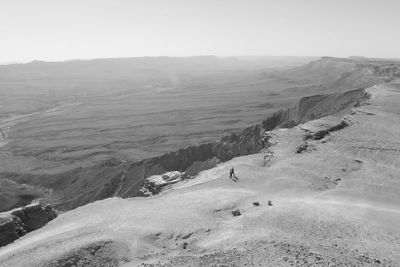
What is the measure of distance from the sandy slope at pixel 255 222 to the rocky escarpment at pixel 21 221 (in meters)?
1.36

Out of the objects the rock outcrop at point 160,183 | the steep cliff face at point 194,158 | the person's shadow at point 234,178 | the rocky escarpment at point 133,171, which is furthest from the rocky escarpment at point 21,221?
the person's shadow at point 234,178

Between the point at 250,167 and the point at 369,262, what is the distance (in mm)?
13817

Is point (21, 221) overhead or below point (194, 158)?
overhead

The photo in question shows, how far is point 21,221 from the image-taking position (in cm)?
2678

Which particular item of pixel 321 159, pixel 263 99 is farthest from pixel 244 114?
pixel 321 159

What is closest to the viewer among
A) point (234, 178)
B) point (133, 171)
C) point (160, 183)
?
point (234, 178)

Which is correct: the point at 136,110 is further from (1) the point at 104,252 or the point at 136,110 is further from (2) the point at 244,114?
(1) the point at 104,252

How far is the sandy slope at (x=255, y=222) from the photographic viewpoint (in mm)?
18016

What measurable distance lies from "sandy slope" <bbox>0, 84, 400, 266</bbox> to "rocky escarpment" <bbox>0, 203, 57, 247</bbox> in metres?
1.36

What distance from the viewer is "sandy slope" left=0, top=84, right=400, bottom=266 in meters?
18.0

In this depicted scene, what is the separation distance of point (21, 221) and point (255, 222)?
15707mm

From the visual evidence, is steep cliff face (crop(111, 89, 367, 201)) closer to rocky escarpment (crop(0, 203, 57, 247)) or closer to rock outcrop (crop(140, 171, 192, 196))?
rock outcrop (crop(140, 171, 192, 196))

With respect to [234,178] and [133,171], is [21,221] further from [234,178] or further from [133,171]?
[133,171]

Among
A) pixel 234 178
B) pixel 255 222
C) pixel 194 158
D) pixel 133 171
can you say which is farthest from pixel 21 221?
pixel 194 158
